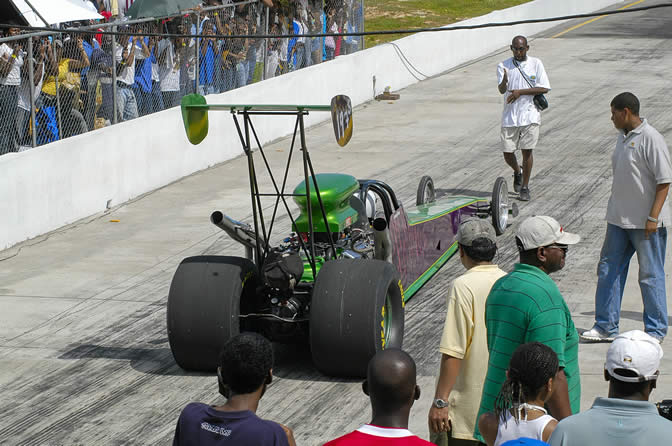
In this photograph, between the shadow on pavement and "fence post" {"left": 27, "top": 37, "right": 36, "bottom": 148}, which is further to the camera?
"fence post" {"left": 27, "top": 37, "right": 36, "bottom": 148}

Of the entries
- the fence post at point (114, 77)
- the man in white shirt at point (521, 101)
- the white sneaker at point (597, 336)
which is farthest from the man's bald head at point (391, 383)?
the fence post at point (114, 77)

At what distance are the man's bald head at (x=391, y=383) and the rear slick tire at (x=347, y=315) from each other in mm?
3415

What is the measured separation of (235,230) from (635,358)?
4.28 meters

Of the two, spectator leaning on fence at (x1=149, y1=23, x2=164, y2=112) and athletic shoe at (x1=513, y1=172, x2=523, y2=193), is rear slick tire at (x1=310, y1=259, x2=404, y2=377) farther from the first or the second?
spectator leaning on fence at (x1=149, y1=23, x2=164, y2=112)

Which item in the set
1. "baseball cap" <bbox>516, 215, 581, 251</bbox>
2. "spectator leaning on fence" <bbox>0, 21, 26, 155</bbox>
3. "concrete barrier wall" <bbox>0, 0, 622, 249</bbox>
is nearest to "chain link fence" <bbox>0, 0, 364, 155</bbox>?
"spectator leaning on fence" <bbox>0, 21, 26, 155</bbox>

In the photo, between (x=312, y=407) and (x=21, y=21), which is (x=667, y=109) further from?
(x=312, y=407)

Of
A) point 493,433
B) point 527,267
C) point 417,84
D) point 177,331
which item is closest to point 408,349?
point 177,331

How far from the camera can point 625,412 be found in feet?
12.0

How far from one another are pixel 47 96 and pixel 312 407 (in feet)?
23.9

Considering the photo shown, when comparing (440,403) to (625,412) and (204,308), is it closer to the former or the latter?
(625,412)

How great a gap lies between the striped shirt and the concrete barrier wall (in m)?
8.25

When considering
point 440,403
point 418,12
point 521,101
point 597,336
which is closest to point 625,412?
point 440,403

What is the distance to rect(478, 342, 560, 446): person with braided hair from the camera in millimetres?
3955

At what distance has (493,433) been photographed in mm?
4117
